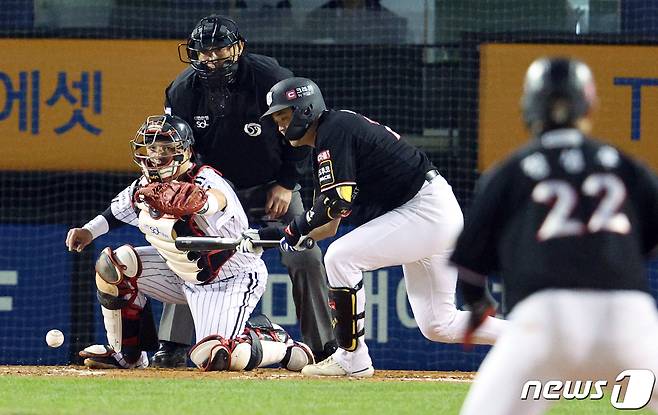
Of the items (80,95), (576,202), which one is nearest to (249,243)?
(80,95)

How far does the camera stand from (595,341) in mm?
3549

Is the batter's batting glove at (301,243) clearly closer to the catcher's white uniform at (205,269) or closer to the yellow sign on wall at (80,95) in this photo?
the catcher's white uniform at (205,269)

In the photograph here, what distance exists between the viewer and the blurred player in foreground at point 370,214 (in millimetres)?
7184

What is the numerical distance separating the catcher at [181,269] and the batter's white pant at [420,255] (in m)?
0.62

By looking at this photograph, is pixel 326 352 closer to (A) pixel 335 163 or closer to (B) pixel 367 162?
(B) pixel 367 162

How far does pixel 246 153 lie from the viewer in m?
8.41

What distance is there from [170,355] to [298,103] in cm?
190

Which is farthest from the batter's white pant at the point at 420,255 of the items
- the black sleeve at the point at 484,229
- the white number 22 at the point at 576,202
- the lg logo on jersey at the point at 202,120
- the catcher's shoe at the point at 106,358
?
the white number 22 at the point at 576,202

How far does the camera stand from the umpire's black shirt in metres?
8.38

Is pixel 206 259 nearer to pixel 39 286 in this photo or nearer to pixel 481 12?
pixel 39 286

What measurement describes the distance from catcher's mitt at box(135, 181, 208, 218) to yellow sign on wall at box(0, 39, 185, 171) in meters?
2.59

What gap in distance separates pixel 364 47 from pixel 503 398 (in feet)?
22.7

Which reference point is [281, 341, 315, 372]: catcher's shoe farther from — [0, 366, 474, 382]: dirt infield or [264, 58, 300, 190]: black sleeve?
[264, 58, 300, 190]: black sleeve

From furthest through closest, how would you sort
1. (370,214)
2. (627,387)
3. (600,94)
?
(600,94)
(370,214)
(627,387)
